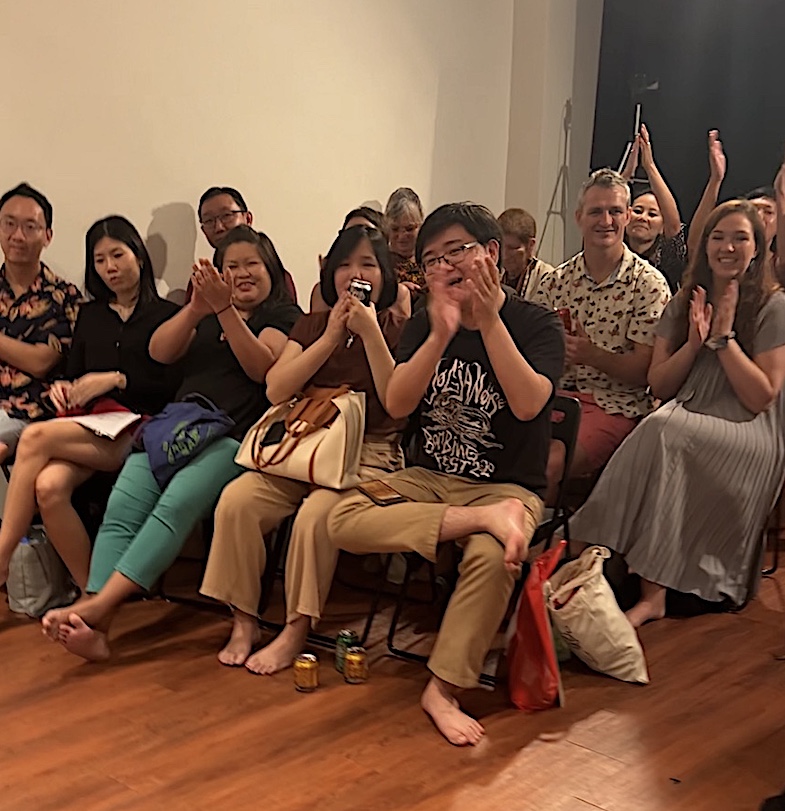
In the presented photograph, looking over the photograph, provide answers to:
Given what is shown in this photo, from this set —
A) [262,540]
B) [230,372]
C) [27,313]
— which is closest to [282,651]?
[262,540]

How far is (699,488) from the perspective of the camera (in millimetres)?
2904

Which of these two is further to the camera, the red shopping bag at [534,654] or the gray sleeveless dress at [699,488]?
the gray sleeveless dress at [699,488]

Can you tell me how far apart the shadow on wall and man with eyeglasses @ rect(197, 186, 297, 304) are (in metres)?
0.15

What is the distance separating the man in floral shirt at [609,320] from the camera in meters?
3.17

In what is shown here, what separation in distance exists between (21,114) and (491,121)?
2.34 m

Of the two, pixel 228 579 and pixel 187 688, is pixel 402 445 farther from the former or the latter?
pixel 187 688

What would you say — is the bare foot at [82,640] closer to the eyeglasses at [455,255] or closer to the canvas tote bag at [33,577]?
the canvas tote bag at [33,577]

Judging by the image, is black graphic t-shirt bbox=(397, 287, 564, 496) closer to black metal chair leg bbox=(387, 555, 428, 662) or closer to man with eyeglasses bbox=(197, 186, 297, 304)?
black metal chair leg bbox=(387, 555, 428, 662)

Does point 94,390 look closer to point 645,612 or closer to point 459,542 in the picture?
point 459,542

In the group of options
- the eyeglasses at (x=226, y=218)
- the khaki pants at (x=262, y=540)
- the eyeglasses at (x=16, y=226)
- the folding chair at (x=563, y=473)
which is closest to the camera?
the khaki pants at (x=262, y=540)

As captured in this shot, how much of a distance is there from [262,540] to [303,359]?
0.50 meters

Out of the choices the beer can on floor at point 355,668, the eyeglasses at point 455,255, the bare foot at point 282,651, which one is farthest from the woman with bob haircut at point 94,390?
the eyeglasses at point 455,255

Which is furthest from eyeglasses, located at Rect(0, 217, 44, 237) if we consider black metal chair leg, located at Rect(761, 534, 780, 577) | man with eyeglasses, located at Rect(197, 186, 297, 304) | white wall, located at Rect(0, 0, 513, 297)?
black metal chair leg, located at Rect(761, 534, 780, 577)

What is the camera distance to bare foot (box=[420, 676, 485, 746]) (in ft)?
7.18
